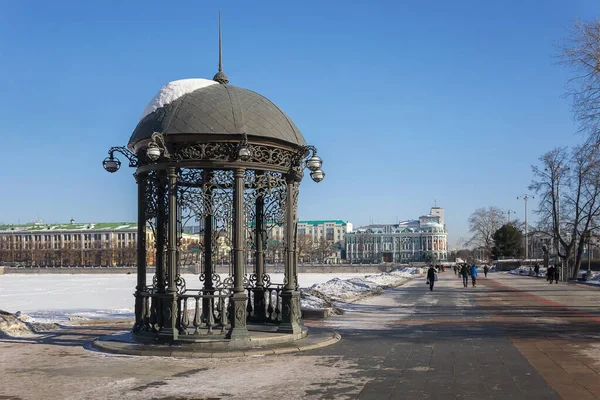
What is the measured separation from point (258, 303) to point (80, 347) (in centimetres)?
445

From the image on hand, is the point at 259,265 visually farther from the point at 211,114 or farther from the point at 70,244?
the point at 70,244

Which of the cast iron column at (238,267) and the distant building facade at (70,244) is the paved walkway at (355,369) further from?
the distant building facade at (70,244)

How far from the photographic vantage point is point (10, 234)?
170 meters

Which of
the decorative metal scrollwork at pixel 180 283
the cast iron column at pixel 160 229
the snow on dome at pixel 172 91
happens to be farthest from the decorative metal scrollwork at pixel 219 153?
the decorative metal scrollwork at pixel 180 283

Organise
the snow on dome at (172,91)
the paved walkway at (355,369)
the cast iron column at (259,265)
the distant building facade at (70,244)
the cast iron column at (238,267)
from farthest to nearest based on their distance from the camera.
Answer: the distant building facade at (70,244) < the cast iron column at (259,265) < the snow on dome at (172,91) < the cast iron column at (238,267) < the paved walkway at (355,369)

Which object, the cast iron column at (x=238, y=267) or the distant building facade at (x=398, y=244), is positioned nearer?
the cast iron column at (x=238, y=267)

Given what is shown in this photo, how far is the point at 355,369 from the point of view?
35.2 ft

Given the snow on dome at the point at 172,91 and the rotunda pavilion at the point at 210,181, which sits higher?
the snow on dome at the point at 172,91

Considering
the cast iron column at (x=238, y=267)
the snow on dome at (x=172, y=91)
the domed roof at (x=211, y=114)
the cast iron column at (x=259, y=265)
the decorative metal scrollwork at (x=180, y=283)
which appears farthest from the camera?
the cast iron column at (x=259, y=265)

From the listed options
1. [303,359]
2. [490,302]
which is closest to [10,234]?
[490,302]

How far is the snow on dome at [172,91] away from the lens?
1396 cm

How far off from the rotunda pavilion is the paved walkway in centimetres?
140

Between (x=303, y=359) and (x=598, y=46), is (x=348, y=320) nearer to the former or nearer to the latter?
(x=303, y=359)

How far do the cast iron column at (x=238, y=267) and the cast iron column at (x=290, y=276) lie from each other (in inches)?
50.6
